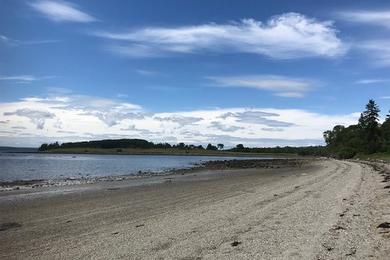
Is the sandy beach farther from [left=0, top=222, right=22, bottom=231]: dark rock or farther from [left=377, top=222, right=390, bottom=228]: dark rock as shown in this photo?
[left=377, top=222, right=390, bottom=228]: dark rock

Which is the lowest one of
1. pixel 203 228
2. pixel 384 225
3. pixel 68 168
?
pixel 203 228

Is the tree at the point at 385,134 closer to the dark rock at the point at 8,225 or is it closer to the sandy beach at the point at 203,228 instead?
the sandy beach at the point at 203,228

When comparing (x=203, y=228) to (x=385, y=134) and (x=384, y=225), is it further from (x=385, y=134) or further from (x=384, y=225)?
(x=385, y=134)

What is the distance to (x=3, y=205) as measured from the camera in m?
24.7

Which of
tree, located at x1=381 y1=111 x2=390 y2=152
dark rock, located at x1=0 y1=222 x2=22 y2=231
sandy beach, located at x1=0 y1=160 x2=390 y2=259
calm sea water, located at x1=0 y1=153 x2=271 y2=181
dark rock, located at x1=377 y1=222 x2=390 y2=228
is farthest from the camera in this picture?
tree, located at x1=381 y1=111 x2=390 y2=152

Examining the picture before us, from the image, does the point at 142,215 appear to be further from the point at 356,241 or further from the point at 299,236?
the point at 356,241

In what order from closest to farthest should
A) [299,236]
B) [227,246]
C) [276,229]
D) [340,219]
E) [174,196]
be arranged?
[227,246]
[299,236]
[276,229]
[340,219]
[174,196]

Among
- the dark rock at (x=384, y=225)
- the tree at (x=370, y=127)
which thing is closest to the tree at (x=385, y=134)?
the tree at (x=370, y=127)

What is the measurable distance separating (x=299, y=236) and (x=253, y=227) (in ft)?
6.74

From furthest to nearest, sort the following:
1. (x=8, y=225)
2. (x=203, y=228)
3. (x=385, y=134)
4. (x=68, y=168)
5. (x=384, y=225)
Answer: (x=385, y=134) < (x=68, y=168) < (x=8, y=225) < (x=203, y=228) < (x=384, y=225)

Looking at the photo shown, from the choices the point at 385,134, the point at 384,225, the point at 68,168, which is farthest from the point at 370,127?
the point at 384,225

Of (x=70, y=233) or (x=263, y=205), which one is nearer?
(x=70, y=233)

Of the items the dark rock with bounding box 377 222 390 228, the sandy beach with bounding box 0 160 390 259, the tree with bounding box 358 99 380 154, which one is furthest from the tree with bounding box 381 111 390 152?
the dark rock with bounding box 377 222 390 228

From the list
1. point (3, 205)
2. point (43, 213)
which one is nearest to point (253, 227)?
point (43, 213)
